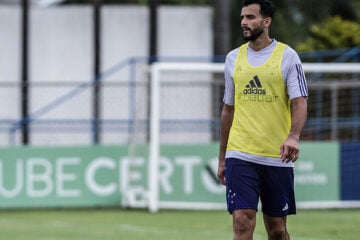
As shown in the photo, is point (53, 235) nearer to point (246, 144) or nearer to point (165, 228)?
point (165, 228)

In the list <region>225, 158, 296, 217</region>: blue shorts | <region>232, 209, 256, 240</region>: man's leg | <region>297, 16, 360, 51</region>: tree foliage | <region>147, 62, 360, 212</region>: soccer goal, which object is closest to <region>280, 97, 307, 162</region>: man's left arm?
<region>225, 158, 296, 217</region>: blue shorts

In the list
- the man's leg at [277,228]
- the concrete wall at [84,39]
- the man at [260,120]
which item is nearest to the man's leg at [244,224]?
the man at [260,120]

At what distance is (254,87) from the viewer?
955 cm

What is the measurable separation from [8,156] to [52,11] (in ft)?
24.4

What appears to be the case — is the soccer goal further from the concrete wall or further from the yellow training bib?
the yellow training bib

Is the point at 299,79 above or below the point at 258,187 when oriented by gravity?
above

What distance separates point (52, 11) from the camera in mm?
26141

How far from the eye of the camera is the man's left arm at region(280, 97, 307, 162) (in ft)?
30.1

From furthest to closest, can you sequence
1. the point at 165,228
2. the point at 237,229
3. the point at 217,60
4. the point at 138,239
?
the point at 217,60, the point at 165,228, the point at 138,239, the point at 237,229

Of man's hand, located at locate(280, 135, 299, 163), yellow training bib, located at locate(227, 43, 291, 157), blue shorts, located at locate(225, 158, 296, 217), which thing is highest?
yellow training bib, located at locate(227, 43, 291, 157)

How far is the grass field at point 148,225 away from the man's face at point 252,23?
4749 mm

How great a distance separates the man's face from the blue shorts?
1.02 m

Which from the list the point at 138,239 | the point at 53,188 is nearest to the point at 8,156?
the point at 53,188

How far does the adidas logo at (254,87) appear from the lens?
9.52m
